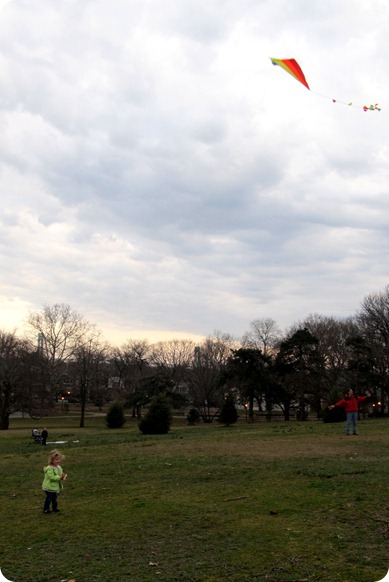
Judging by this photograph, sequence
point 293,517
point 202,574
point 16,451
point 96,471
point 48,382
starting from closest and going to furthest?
point 202,574, point 293,517, point 96,471, point 16,451, point 48,382

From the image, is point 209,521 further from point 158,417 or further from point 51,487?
point 158,417

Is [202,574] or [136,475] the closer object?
[202,574]

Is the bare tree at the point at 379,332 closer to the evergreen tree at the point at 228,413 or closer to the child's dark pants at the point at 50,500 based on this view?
the evergreen tree at the point at 228,413

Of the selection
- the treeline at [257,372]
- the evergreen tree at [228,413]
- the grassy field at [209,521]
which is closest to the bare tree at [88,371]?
the treeline at [257,372]

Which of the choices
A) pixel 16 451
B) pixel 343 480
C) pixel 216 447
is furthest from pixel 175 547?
pixel 16 451

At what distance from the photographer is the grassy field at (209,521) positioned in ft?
17.9

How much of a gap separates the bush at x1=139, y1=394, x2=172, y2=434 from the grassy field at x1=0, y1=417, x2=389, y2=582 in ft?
38.7

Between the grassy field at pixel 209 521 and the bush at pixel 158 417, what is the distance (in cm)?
1179

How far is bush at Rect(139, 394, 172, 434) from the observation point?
82.9 feet

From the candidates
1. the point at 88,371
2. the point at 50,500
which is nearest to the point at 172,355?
the point at 88,371

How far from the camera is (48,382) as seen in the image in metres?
59.1

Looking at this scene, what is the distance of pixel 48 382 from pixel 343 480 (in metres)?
54.3

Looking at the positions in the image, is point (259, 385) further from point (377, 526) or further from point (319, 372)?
point (377, 526)

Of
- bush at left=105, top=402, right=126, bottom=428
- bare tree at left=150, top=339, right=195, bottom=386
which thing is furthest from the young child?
bare tree at left=150, top=339, right=195, bottom=386
